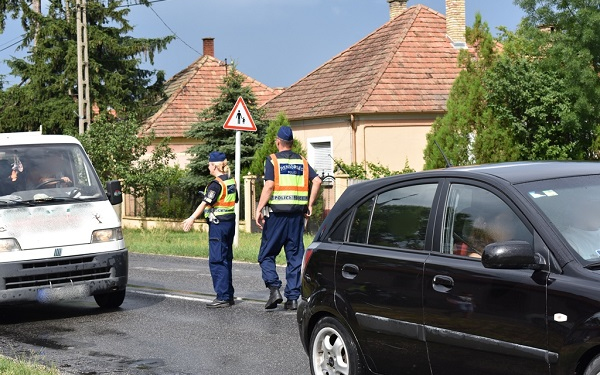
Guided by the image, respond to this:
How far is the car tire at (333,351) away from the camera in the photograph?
711 centimetres

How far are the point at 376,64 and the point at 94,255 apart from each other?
79.7ft

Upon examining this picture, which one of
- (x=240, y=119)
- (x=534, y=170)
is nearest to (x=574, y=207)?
(x=534, y=170)

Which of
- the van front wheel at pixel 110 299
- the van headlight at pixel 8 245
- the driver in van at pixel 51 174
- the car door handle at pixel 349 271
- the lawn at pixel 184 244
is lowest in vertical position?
the lawn at pixel 184 244

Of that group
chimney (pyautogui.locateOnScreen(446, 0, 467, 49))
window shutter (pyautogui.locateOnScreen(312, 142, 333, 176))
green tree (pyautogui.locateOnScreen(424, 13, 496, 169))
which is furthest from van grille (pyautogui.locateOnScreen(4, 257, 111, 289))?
chimney (pyautogui.locateOnScreen(446, 0, 467, 49))

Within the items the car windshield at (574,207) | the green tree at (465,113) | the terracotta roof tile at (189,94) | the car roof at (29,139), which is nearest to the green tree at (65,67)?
the terracotta roof tile at (189,94)

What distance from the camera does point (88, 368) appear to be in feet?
29.5

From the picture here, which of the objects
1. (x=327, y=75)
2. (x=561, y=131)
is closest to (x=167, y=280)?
(x=561, y=131)

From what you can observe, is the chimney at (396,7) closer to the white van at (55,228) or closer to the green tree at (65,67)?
the green tree at (65,67)

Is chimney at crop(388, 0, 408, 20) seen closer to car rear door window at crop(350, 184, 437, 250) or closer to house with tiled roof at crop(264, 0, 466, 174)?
house with tiled roof at crop(264, 0, 466, 174)

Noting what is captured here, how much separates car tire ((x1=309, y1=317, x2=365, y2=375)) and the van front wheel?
18.4ft

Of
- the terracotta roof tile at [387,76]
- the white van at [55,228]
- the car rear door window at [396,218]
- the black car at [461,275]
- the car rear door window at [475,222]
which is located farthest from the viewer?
the terracotta roof tile at [387,76]

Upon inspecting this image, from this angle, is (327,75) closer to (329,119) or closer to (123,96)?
(329,119)

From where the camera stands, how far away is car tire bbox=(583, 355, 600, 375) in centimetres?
533

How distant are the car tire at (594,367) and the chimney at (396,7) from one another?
38284 millimetres
